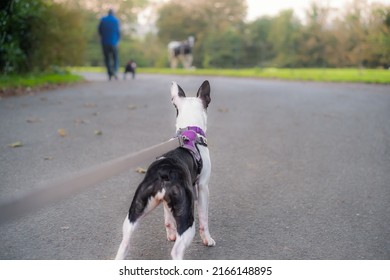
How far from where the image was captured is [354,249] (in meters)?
3.37

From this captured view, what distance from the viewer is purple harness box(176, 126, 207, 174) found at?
131 inches

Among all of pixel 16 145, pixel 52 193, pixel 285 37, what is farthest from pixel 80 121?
pixel 285 37

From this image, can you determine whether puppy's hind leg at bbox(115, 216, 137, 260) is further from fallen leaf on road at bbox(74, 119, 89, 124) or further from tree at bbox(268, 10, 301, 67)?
tree at bbox(268, 10, 301, 67)

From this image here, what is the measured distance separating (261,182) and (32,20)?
10.5 metres

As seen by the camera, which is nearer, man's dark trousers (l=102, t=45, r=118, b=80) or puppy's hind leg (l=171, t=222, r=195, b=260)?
puppy's hind leg (l=171, t=222, r=195, b=260)

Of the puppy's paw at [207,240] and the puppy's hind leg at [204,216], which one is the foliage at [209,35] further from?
the puppy's paw at [207,240]

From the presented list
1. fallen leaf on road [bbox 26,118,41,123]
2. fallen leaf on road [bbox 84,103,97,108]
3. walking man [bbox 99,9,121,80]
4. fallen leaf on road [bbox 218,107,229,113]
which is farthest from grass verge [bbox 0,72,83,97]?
fallen leaf on road [bbox 218,107,229,113]

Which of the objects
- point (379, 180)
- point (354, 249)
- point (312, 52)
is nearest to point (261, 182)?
point (379, 180)

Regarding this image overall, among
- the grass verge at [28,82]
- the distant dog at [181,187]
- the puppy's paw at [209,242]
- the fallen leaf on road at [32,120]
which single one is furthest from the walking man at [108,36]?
the puppy's paw at [209,242]

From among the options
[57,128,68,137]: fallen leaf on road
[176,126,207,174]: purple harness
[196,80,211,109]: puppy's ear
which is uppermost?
[196,80,211,109]: puppy's ear

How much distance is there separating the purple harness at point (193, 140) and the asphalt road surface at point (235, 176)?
2.20 feet

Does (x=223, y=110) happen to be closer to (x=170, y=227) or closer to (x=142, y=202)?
(x=170, y=227)

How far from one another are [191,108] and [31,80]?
34.2 ft

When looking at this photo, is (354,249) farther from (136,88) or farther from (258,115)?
(136,88)
